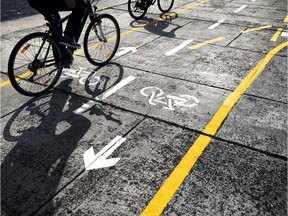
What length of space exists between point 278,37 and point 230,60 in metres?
2.50

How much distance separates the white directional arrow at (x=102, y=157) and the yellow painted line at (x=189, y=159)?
0.72 metres

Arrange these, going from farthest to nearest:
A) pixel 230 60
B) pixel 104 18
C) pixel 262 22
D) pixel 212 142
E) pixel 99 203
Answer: pixel 262 22 < pixel 230 60 < pixel 104 18 < pixel 212 142 < pixel 99 203

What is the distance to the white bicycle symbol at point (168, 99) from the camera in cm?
444

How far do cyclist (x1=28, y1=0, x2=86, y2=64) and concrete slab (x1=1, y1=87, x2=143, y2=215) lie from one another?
90cm

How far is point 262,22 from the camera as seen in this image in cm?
899

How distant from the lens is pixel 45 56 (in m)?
4.59

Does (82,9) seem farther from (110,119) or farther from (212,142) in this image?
(212,142)

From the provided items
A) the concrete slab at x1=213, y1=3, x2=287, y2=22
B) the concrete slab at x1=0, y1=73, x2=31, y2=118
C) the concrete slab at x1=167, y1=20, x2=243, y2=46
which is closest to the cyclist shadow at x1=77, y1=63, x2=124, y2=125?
the concrete slab at x1=0, y1=73, x2=31, y2=118

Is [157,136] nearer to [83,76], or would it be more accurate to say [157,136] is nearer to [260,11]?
[83,76]

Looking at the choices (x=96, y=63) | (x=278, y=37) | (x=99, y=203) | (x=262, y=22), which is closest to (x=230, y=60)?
(x=278, y=37)

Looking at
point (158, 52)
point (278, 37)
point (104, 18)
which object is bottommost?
point (278, 37)

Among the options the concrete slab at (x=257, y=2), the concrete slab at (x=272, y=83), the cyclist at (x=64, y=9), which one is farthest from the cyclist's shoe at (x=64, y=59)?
the concrete slab at (x=257, y=2)

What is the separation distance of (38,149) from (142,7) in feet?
22.8

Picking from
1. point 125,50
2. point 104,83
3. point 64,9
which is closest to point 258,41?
point 125,50
